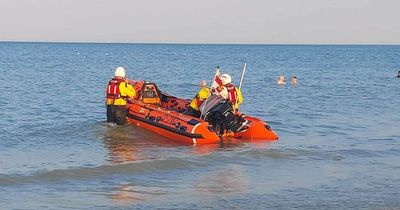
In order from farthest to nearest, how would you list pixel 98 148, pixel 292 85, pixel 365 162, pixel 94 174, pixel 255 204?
1. pixel 292 85
2. pixel 98 148
3. pixel 365 162
4. pixel 94 174
5. pixel 255 204

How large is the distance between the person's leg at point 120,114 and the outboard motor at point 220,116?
2.39m

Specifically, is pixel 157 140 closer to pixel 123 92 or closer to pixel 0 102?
pixel 123 92

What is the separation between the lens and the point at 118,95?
1619 cm

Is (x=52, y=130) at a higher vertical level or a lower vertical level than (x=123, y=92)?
lower

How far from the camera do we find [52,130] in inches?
677

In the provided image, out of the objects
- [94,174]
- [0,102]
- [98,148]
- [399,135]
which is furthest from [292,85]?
[94,174]

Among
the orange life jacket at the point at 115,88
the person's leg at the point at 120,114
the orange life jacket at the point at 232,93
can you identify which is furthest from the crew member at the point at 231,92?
the person's leg at the point at 120,114

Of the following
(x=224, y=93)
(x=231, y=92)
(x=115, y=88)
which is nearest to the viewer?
(x=224, y=93)

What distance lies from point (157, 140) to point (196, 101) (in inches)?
52.1

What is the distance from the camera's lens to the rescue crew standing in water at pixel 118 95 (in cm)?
1611

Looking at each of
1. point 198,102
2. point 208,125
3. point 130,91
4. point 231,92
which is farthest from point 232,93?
point 130,91

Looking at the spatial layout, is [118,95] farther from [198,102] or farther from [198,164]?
[198,164]

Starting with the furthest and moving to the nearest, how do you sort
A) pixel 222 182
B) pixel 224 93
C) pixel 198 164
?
pixel 224 93 < pixel 198 164 < pixel 222 182

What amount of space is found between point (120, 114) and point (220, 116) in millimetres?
2918
